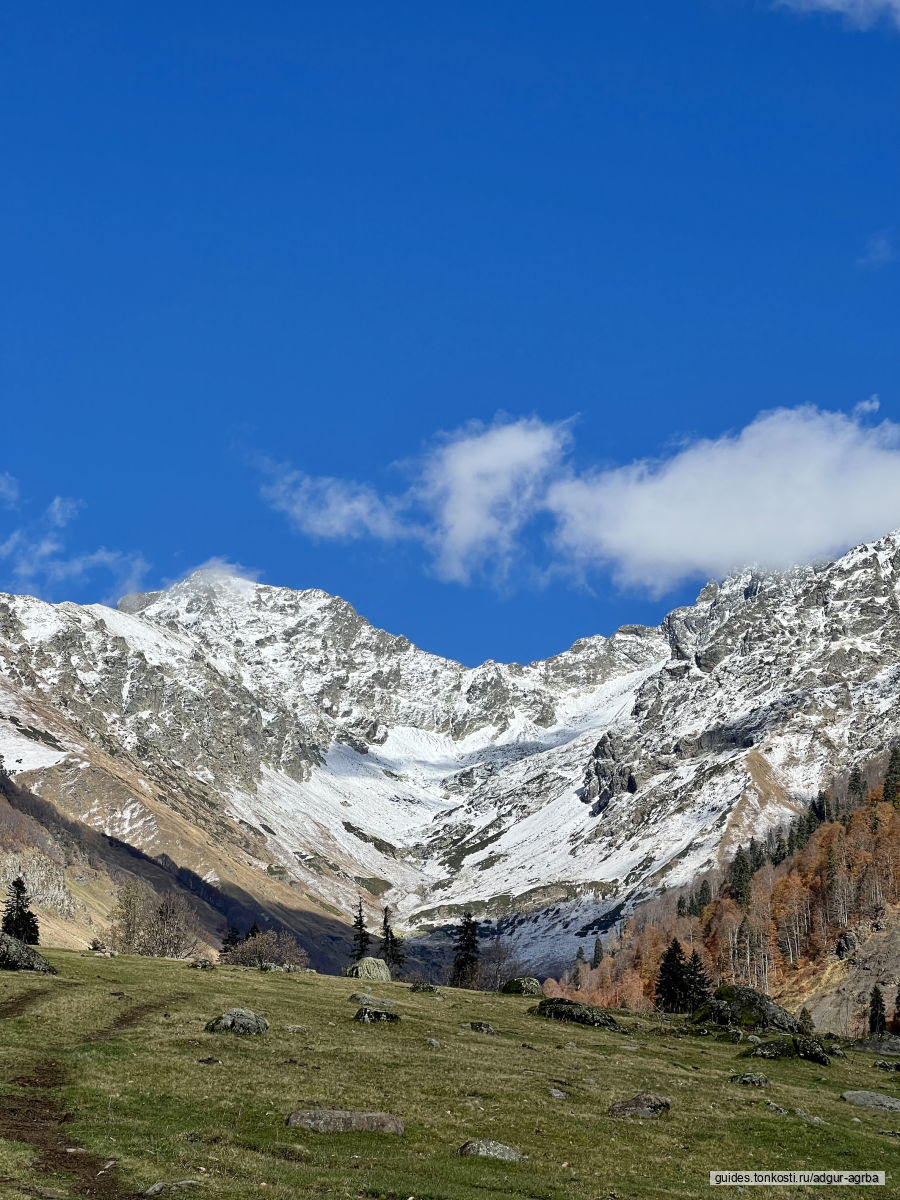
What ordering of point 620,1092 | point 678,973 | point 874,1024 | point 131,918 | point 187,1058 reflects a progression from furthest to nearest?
1. point 131,918
2. point 678,973
3. point 874,1024
4. point 620,1092
5. point 187,1058

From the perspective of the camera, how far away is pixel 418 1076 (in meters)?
51.8

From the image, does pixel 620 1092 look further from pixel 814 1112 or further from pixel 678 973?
pixel 678 973

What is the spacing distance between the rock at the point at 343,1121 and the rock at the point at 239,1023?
18659mm

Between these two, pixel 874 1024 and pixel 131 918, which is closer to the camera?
pixel 874 1024

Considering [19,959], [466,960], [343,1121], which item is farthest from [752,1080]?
[466,960]

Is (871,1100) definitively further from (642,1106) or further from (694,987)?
(694,987)

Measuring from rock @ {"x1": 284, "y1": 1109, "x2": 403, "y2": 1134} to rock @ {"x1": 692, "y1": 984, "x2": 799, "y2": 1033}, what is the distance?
61042mm

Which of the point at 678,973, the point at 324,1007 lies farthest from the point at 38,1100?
the point at 678,973

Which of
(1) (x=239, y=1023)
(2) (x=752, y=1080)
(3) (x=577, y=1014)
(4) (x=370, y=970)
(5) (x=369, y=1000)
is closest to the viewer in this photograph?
(1) (x=239, y=1023)

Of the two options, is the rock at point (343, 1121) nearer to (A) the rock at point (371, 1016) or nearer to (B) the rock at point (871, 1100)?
(A) the rock at point (371, 1016)

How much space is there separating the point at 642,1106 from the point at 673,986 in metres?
85.1

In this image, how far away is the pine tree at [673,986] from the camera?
12794 cm

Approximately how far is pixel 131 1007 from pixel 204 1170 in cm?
3389

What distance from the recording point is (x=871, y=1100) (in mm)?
61875
